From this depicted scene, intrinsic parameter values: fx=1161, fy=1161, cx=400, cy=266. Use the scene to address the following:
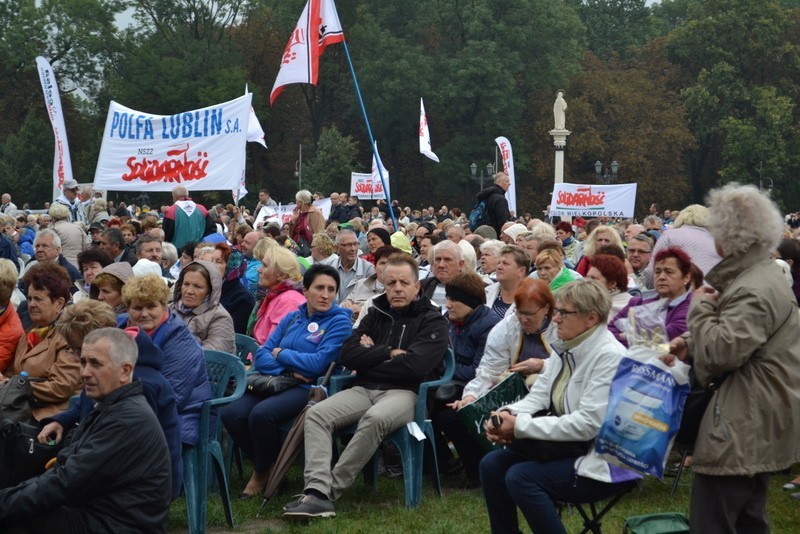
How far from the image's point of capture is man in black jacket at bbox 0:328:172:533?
454cm

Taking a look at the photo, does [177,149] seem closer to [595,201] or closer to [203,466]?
[203,466]

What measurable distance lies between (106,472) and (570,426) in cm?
188

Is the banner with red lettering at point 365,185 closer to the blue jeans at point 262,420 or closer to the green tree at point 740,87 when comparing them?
the blue jeans at point 262,420

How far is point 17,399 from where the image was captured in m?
5.99

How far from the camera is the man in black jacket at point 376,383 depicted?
656cm

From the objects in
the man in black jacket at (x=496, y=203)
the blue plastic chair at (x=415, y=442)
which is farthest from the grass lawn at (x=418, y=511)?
the man in black jacket at (x=496, y=203)

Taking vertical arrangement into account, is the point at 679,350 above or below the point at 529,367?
above

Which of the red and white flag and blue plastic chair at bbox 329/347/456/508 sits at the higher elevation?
the red and white flag

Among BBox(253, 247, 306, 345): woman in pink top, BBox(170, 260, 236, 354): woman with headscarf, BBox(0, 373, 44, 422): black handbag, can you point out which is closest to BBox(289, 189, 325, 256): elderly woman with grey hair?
BBox(253, 247, 306, 345): woman in pink top

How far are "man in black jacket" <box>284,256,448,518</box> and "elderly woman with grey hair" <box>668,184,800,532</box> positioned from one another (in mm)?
2625

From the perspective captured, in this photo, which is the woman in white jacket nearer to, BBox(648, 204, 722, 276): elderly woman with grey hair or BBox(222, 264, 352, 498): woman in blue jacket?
BBox(222, 264, 352, 498): woman in blue jacket

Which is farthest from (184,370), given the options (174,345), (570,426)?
(570,426)

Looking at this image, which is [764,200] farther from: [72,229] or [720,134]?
[720,134]

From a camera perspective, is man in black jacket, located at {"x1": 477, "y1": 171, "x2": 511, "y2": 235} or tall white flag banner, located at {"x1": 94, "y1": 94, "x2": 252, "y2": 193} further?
man in black jacket, located at {"x1": 477, "y1": 171, "x2": 511, "y2": 235}
